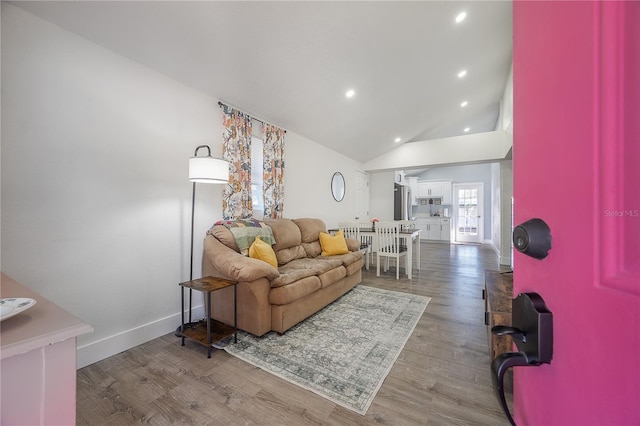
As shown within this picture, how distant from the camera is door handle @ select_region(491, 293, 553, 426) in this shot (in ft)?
1.13

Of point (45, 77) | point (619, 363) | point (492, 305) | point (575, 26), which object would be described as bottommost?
point (492, 305)

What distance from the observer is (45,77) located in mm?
1811

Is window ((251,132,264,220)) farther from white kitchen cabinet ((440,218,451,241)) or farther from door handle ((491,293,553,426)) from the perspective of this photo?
white kitchen cabinet ((440,218,451,241))

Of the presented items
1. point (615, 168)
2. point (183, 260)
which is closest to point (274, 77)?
point (183, 260)

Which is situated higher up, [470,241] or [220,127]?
[220,127]

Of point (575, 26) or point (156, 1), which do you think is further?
point (156, 1)

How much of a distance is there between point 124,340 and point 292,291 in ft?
4.80

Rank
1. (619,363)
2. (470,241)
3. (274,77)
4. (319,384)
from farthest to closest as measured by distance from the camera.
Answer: (470,241)
(274,77)
(319,384)
(619,363)

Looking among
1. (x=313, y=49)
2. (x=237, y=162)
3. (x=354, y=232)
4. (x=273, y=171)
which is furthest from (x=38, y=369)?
(x=354, y=232)

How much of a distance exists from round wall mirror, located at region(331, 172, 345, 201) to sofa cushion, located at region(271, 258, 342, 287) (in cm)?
245

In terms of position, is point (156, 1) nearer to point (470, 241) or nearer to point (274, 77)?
point (274, 77)

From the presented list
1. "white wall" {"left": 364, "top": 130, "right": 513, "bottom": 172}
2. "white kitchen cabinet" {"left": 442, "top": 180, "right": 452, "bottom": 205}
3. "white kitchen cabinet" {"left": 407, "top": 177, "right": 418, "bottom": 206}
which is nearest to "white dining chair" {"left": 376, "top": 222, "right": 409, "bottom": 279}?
"white wall" {"left": 364, "top": 130, "right": 513, "bottom": 172}

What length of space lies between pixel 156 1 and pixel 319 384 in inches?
115

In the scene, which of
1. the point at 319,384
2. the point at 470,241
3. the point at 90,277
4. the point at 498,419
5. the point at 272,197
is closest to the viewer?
the point at 498,419
